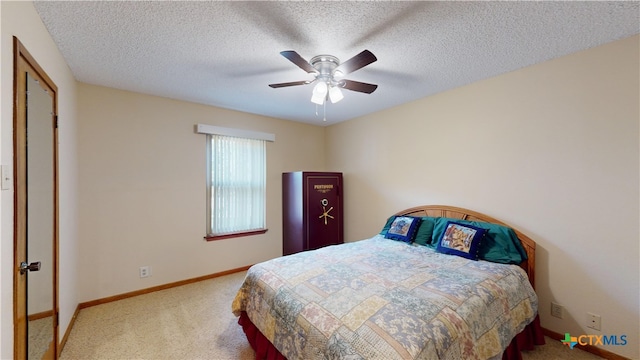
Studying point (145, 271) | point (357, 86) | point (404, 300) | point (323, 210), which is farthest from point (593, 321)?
point (145, 271)

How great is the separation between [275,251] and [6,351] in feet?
10.1

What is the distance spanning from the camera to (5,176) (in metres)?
1.17

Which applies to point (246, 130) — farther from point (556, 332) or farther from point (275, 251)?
point (556, 332)

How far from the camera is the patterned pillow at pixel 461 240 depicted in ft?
7.70

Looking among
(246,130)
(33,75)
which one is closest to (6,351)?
(33,75)

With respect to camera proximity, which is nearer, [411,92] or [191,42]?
[191,42]

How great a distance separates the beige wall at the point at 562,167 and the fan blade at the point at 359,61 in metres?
1.68

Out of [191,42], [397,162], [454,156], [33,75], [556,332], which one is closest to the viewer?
[33,75]

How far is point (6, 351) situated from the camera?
45.7 inches

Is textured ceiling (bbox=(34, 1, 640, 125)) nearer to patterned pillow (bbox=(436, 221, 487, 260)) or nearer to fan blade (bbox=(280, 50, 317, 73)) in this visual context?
fan blade (bbox=(280, 50, 317, 73))

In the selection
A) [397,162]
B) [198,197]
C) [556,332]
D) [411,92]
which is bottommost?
[556,332]

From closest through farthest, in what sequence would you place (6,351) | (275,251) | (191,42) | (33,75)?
(6,351) < (33,75) < (191,42) < (275,251)

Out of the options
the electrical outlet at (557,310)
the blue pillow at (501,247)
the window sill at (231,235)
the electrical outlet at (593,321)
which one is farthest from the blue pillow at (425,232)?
the window sill at (231,235)

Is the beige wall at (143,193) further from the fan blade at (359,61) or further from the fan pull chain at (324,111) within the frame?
the fan blade at (359,61)
